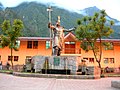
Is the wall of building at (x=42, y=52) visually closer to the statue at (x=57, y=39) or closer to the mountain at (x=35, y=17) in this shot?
the statue at (x=57, y=39)

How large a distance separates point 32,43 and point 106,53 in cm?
1307

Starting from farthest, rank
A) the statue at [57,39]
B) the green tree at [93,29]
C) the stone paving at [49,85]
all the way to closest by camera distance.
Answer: the green tree at [93,29] → the statue at [57,39] → the stone paving at [49,85]

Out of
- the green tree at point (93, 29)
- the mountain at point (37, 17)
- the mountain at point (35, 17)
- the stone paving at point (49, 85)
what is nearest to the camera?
the stone paving at point (49, 85)

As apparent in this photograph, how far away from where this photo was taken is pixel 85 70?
70.0 feet

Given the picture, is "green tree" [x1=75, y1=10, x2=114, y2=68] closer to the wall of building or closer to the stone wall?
the wall of building

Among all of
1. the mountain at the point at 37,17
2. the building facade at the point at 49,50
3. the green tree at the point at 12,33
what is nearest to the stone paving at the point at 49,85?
the green tree at the point at 12,33

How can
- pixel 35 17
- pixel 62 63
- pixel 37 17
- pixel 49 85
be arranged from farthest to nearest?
pixel 37 17
pixel 35 17
pixel 62 63
pixel 49 85

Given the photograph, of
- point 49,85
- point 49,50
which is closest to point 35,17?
point 49,50

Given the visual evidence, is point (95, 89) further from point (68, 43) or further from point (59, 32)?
point (68, 43)

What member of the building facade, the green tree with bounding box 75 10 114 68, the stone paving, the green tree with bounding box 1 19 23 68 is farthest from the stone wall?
the building facade

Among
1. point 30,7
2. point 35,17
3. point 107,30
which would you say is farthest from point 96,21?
point 30,7

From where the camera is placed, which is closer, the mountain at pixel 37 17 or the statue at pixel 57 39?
the statue at pixel 57 39

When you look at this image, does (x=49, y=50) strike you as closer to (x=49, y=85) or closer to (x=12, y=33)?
(x=12, y=33)

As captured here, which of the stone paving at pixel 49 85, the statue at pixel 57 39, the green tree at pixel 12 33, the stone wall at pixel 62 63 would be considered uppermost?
the green tree at pixel 12 33
